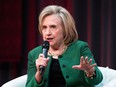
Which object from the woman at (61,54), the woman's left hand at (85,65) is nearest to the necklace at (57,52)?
the woman at (61,54)

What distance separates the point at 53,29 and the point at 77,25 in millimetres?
1437

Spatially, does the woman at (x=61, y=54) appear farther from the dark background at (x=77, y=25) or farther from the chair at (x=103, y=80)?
the dark background at (x=77, y=25)

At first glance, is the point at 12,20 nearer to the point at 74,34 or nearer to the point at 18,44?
the point at 18,44

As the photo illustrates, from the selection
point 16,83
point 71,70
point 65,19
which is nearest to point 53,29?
point 65,19

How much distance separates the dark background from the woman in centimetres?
130

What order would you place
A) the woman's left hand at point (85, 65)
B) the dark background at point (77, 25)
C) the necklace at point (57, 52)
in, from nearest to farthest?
the woman's left hand at point (85, 65) < the necklace at point (57, 52) < the dark background at point (77, 25)

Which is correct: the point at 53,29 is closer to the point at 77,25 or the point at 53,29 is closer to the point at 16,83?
the point at 16,83

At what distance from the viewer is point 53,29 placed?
183 centimetres

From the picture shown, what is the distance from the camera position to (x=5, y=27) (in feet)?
10.6

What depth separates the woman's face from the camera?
5.91ft

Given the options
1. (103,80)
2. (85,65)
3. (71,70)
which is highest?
(85,65)

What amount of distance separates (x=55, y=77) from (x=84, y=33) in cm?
143

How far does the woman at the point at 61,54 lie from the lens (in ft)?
6.01

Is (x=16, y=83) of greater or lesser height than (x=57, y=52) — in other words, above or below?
below
